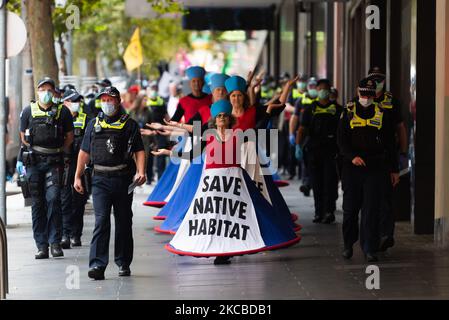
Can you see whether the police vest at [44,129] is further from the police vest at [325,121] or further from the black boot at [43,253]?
the police vest at [325,121]

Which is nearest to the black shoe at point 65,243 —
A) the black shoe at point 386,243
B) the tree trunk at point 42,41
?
the black shoe at point 386,243

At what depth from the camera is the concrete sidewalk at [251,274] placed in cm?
1138

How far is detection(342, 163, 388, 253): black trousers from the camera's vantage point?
44.2 feet

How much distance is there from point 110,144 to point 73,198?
3529 mm

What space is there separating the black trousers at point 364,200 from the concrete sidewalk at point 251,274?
0.28 m

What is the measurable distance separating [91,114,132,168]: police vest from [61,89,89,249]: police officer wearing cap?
2499 millimetres

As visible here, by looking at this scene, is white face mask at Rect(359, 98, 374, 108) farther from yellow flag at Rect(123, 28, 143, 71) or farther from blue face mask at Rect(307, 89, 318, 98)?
yellow flag at Rect(123, 28, 143, 71)

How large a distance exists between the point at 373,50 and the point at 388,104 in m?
6.25

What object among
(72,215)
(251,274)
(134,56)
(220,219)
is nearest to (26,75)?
(134,56)

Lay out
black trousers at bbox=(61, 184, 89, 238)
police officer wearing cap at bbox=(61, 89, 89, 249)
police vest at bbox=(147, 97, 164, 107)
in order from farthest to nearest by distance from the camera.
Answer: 1. police vest at bbox=(147, 97, 164, 107)
2. black trousers at bbox=(61, 184, 89, 238)
3. police officer wearing cap at bbox=(61, 89, 89, 249)

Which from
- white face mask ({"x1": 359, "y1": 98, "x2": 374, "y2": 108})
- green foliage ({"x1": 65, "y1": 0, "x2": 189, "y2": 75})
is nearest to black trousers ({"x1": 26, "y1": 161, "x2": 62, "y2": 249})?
white face mask ({"x1": 359, "y1": 98, "x2": 374, "y2": 108})

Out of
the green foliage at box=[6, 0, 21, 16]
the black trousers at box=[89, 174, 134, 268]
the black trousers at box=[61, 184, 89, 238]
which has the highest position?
the green foliage at box=[6, 0, 21, 16]
